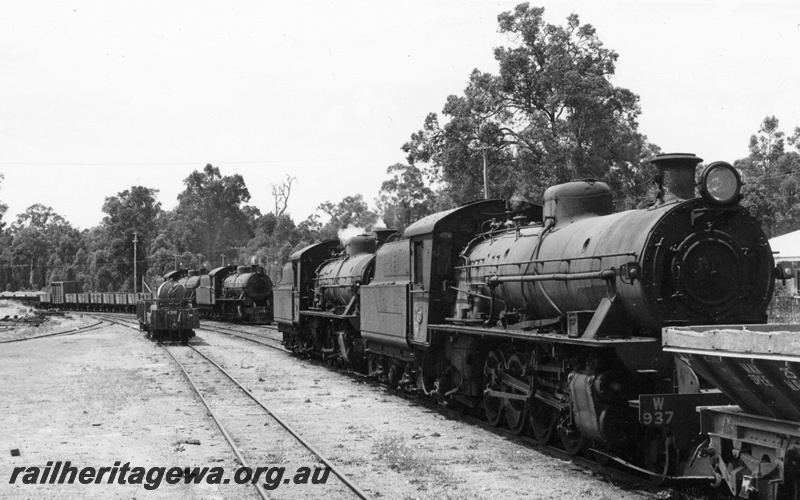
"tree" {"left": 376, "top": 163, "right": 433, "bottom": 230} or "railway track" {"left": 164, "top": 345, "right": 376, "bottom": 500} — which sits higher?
"tree" {"left": 376, "top": 163, "right": 433, "bottom": 230}


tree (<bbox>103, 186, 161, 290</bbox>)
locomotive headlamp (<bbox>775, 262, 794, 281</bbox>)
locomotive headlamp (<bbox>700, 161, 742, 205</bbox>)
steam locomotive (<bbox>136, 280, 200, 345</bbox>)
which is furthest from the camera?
tree (<bbox>103, 186, 161, 290</bbox>)

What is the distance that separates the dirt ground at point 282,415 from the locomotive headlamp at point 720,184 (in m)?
3.22

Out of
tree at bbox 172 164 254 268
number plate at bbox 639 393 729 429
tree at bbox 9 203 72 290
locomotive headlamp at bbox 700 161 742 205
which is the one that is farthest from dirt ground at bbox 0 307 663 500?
tree at bbox 9 203 72 290

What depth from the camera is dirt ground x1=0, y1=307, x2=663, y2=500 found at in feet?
28.6

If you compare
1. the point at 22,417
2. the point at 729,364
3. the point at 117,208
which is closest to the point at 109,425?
the point at 22,417

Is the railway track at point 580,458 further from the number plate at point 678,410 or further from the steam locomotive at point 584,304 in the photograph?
the number plate at point 678,410

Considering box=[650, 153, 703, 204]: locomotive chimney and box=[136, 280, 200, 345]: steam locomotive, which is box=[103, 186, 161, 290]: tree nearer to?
box=[136, 280, 200, 345]: steam locomotive

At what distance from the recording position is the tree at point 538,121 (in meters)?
32.8

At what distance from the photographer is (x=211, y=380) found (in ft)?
62.7

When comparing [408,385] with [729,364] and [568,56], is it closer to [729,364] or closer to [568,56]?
[729,364]

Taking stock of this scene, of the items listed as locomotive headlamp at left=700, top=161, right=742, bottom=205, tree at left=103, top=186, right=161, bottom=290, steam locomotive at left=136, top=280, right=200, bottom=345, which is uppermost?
tree at left=103, top=186, right=161, bottom=290

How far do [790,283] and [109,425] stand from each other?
105ft

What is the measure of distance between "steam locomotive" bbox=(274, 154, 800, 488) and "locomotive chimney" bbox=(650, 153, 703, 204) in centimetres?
2

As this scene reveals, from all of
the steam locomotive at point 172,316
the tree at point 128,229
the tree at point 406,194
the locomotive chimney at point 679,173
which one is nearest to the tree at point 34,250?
the tree at point 128,229
